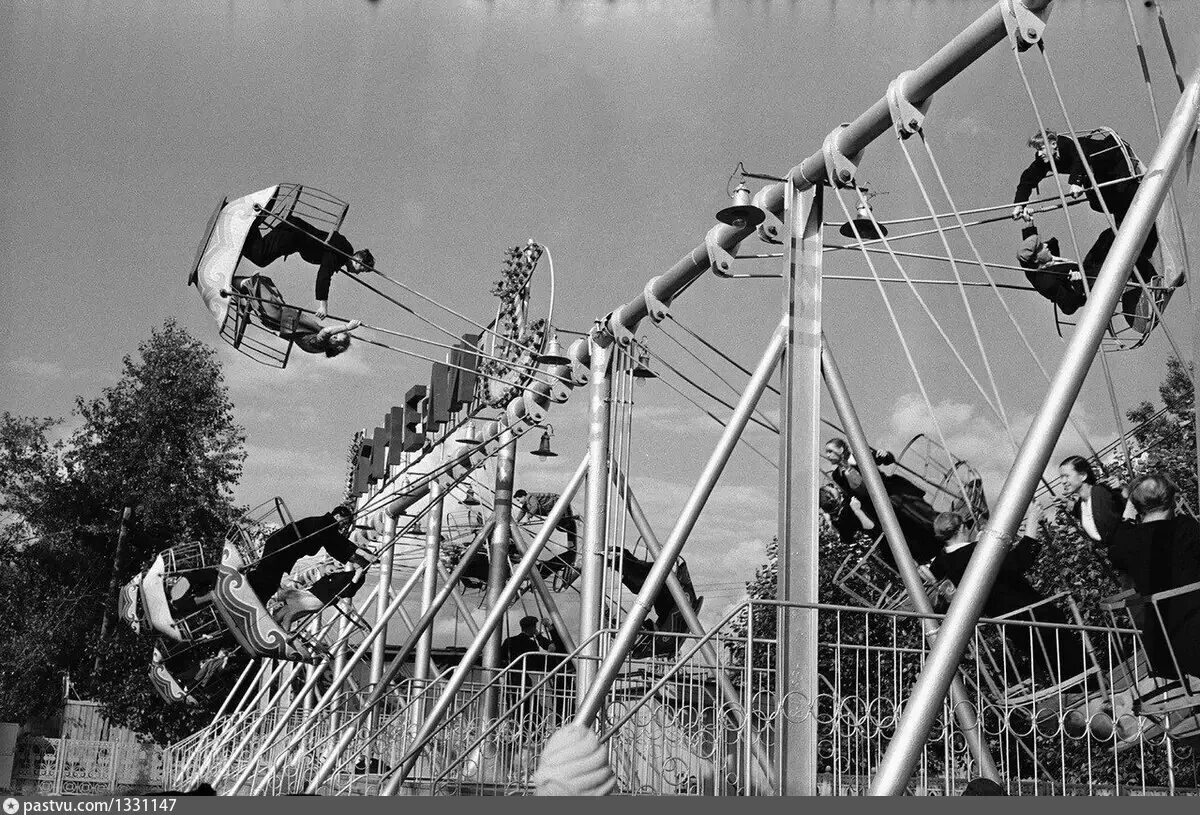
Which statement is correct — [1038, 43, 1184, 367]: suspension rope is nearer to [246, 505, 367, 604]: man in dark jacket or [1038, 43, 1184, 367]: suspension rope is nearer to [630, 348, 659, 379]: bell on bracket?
[630, 348, 659, 379]: bell on bracket

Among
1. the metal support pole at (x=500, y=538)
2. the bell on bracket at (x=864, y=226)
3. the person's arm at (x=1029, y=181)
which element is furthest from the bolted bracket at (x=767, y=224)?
the metal support pole at (x=500, y=538)

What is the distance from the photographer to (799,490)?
6363mm

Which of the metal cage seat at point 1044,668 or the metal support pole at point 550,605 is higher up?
the metal support pole at point 550,605

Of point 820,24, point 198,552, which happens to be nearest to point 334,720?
point 198,552

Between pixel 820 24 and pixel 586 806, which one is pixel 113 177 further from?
pixel 586 806

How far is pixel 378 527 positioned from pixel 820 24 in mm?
12451

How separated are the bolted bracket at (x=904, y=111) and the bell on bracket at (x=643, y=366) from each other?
12.6 ft

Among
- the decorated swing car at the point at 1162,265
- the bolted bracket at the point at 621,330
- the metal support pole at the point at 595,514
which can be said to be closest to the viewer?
the decorated swing car at the point at 1162,265

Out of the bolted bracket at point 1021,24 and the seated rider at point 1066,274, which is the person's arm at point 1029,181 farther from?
the bolted bracket at point 1021,24

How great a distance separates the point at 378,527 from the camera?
17.7 m

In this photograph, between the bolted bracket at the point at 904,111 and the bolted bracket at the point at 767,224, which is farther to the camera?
the bolted bracket at the point at 767,224

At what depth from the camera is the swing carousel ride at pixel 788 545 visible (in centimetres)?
558

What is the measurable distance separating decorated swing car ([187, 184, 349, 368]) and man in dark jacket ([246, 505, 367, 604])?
3370 mm

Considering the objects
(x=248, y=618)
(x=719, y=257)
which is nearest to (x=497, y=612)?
(x=719, y=257)
